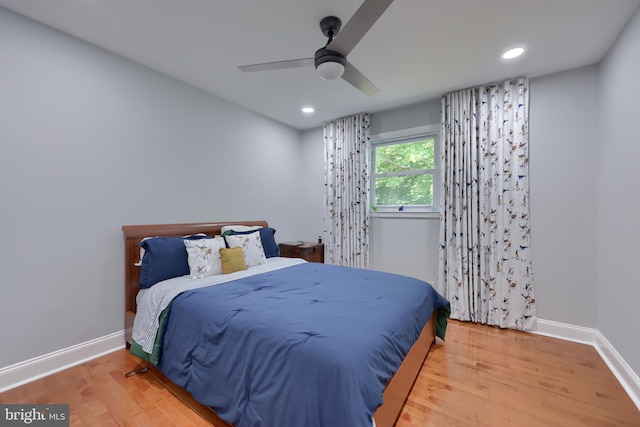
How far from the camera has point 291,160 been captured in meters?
4.40

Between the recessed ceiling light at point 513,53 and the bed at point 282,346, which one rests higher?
the recessed ceiling light at point 513,53

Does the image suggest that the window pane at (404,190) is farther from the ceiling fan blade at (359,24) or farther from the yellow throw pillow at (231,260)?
the ceiling fan blade at (359,24)

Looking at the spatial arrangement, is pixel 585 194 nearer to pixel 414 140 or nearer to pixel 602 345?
pixel 602 345

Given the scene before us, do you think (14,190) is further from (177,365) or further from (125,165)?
(177,365)

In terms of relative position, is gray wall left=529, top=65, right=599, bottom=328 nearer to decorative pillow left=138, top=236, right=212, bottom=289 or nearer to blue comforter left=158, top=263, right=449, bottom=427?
blue comforter left=158, top=263, right=449, bottom=427

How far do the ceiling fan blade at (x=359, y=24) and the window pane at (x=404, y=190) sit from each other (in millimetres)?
2312

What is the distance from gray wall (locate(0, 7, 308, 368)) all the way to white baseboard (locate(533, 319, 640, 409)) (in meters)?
3.86

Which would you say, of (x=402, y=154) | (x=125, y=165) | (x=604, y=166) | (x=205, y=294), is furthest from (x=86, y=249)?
(x=604, y=166)

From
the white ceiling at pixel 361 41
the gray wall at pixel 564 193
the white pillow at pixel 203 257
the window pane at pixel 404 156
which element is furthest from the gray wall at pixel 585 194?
the white pillow at pixel 203 257

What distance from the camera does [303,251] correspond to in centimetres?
384

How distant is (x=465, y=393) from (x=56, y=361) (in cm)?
305

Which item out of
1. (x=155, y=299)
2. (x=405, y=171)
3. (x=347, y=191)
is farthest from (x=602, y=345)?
(x=155, y=299)

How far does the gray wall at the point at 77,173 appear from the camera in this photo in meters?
1.90

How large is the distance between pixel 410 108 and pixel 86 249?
3818 mm
